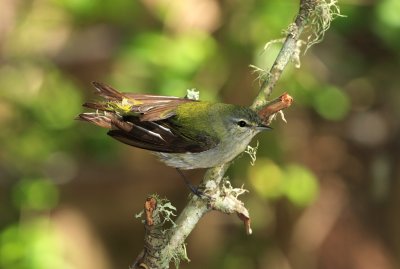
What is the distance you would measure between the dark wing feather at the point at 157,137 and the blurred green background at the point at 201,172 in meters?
1.19

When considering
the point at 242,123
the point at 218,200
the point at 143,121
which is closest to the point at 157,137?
the point at 143,121

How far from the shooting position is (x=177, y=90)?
14.1 ft

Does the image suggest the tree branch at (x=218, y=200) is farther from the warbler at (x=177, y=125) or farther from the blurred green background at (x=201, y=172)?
the blurred green background at (x=201, y=172)

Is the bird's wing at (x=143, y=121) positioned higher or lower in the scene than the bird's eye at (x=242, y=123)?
lower

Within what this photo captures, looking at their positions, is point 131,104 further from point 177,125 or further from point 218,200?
point 218,200

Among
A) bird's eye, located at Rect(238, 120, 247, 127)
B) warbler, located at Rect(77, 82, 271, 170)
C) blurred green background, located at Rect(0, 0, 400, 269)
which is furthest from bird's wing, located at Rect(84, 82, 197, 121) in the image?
blurred green background, located at Rect(0, 0, 400, 269)

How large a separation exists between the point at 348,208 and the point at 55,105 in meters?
2.72

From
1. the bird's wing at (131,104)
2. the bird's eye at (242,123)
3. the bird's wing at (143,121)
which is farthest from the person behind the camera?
the bird's eye at (242,123)

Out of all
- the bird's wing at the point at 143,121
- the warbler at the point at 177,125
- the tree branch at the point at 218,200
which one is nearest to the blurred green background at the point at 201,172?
the warbler at the point at 177,125

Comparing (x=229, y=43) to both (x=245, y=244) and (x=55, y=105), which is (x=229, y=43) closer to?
(x=55, y=105)

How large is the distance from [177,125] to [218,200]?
71 centimetres

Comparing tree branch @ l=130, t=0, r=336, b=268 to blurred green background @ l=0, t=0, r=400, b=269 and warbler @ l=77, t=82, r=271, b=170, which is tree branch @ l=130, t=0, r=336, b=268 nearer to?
warbler @ l=77, t=82, r=271, b=170

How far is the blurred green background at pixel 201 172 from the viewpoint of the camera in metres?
4.56

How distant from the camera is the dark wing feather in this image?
8.96 ft
